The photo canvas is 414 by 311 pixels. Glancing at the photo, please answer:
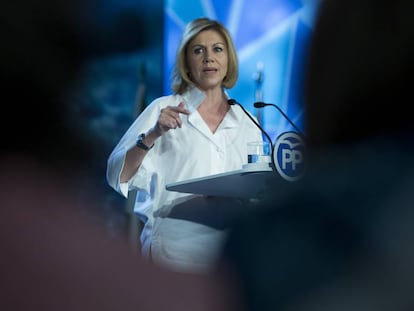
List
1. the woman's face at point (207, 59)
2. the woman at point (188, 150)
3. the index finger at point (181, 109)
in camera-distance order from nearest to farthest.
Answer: the index finger at point (181, 109)
the woman at point (188, 150)
the woman's face at point (207, 59)

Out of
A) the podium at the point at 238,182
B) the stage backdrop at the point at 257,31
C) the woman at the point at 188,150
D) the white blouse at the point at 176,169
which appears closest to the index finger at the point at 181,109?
the woman at the point at 188,150

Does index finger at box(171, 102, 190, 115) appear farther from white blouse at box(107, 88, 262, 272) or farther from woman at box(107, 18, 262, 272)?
white blouse at box(107, 88, 262, 272)

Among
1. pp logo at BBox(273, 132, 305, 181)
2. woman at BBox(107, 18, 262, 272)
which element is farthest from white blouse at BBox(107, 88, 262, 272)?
pp logo at BBox(273, 132, 305, 181)

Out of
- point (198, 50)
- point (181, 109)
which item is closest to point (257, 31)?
point (198, 50)

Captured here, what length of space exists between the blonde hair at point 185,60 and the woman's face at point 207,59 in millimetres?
12

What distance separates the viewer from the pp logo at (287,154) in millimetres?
1181

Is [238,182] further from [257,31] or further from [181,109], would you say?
[257,31]

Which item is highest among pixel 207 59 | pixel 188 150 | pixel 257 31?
pixel 257 31

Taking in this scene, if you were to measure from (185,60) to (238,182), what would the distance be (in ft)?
2.26

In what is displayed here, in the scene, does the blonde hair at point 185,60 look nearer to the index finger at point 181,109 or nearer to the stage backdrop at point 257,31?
the index finger at point 181,109

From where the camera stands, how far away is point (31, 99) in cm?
108

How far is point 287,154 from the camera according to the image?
1215mm

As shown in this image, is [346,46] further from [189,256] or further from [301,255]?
[189,256]

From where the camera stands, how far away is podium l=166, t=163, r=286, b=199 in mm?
1214
